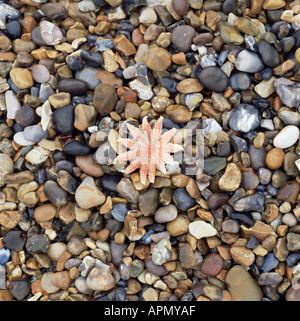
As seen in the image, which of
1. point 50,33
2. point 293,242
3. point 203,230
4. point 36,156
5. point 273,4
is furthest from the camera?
point 50,33

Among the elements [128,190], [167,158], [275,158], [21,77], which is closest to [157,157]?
[167,158]

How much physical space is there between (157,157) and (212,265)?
966 mm

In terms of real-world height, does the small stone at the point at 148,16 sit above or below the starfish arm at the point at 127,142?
above

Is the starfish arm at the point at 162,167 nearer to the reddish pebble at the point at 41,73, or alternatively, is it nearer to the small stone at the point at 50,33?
the reddish pebble at the point at 41,73

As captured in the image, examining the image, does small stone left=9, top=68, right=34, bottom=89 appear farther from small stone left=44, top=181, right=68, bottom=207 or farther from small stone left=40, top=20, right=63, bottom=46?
small stone left=44, top=181, right=68, bottom=207

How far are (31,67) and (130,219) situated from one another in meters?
1.66

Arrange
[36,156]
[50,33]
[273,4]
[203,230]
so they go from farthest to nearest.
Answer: [50,33]
[36,156]
[273,4]
[203,230]

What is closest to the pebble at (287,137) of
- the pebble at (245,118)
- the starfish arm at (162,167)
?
the pebble at (245,118)

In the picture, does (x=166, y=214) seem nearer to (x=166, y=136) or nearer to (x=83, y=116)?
(x=166, y=136)

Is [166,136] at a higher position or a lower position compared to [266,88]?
lower

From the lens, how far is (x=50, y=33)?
3.04m

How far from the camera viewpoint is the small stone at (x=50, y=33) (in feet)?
9.95

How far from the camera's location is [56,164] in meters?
2.88

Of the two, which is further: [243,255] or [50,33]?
[50,33]
